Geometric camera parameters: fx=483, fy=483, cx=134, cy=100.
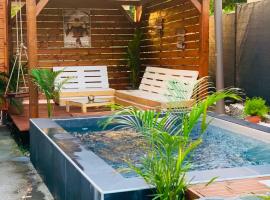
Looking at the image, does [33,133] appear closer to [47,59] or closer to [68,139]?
[68,139]

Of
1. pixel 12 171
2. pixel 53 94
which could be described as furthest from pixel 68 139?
pixel 53 94

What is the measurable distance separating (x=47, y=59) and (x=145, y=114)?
844cm

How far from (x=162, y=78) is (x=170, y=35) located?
1259 mm

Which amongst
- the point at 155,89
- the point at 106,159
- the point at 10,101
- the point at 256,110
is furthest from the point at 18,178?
the point at 155,89

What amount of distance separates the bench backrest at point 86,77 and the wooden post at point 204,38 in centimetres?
309

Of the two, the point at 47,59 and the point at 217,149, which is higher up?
the point at 47,59

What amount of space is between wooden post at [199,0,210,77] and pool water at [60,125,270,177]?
1.78 m

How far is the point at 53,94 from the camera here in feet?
24.4

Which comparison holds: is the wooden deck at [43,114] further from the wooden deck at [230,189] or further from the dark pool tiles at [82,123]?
the wooden deck at [230,189]

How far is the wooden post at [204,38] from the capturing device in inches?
333

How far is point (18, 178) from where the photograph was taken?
18.4 feet

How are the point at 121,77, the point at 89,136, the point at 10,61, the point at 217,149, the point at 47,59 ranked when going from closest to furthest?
→ 1. the point at 217,149
2. the point at 89,136
3. the point at 10,61
4. the point at 47,59
5. the point at 121,77

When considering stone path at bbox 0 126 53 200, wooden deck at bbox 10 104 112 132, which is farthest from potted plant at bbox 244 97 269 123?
stone path at bbox 0 126 53 200

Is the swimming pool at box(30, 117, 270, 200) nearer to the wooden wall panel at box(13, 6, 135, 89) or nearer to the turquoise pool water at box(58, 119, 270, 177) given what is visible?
the turquoise pool water at box(58, 119, 270, 177)
